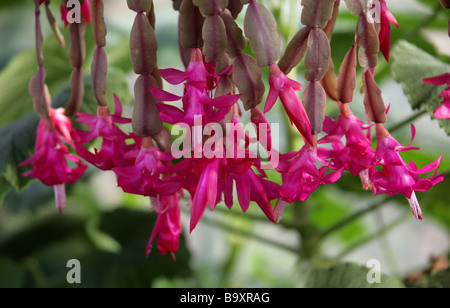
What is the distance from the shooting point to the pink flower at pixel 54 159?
0.56 meters

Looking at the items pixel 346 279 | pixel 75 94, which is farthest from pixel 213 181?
pixel 346 279

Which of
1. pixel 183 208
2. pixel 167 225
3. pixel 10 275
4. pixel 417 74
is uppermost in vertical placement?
pixel 417 74

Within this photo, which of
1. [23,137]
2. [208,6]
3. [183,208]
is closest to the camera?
[208,6]

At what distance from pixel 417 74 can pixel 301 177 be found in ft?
0.80

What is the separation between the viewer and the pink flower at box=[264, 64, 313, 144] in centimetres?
45

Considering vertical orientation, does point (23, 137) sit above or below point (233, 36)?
below

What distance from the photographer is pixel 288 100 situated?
A: 448mm

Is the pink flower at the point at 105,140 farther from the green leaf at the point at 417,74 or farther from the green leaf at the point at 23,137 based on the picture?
the green leaf at the point at 417,74

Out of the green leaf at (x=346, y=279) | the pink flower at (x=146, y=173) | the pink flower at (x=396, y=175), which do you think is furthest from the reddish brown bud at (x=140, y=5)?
the green leaf at (x=346, y=279)

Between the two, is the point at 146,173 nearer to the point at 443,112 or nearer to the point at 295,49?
the point at 295,49

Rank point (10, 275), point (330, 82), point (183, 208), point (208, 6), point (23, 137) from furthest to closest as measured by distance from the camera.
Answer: point (10, 275), point (183, 208), point (23, 137), point (330, 82), point (208, 6)

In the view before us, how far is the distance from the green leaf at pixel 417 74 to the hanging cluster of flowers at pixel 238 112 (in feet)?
0.23
